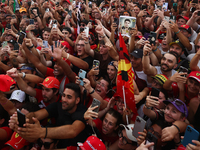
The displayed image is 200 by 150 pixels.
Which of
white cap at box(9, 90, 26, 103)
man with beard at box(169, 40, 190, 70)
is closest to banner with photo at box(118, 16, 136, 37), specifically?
man with beard at box(169, 40, 190, 70)

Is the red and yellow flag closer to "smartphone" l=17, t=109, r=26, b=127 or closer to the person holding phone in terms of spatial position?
the person holding phone

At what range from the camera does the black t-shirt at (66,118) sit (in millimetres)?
2662

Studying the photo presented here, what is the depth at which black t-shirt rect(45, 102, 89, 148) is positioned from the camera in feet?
8.73

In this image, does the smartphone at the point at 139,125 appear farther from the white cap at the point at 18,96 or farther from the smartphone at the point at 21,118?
the white cap at the point at 18,96

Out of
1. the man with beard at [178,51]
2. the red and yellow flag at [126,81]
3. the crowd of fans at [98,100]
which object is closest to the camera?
the crowd of fans at [98,100]

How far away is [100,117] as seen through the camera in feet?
10.3

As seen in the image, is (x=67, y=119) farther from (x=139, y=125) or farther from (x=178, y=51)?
(x=178, y=51)

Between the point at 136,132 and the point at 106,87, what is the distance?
1.52 meters

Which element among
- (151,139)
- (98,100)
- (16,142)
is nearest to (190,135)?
(151,139)

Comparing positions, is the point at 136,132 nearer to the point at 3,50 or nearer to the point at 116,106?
the point at 116,106

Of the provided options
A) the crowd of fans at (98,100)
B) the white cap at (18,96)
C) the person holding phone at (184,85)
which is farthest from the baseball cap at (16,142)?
the person holding phone at (184,85)

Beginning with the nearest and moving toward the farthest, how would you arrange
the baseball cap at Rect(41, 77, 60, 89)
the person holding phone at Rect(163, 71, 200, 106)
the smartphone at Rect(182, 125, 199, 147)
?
the smartphone at Rect(182, 125, 199, 147)
the person holding phone at Rect(163, 71, 200, 106)
the baseball cap at Rect(41, 77, 60, 89)

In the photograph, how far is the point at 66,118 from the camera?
109 inches

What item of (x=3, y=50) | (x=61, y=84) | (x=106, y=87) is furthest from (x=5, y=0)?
(x=106, y=87)
